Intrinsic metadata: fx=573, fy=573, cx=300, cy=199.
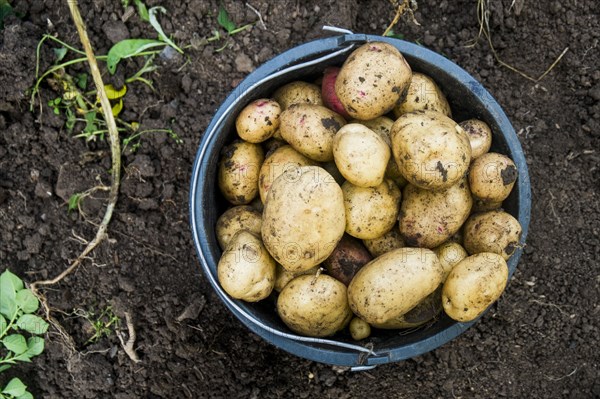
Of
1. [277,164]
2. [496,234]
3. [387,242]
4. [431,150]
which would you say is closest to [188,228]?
[277,164]

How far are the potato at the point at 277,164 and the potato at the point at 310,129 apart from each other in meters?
0.04

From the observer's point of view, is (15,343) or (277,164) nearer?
(277,164)

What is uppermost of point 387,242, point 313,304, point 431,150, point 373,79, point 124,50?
point 373,79

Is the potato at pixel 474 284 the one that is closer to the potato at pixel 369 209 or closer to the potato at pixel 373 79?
the potato at pixel 369 209

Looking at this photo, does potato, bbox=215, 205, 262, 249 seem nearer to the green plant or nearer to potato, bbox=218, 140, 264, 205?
potato, bbox=218, 140, 264, 205

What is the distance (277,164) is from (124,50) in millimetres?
895

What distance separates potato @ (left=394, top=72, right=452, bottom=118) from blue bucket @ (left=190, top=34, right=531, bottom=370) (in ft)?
0.19

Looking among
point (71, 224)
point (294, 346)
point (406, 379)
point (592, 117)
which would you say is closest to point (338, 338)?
point (294, 346)

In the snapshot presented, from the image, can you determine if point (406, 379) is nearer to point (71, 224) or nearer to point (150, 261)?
point (150, 261)

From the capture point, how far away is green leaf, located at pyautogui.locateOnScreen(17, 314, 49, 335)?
88.7 inches

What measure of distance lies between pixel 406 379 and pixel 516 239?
841mm

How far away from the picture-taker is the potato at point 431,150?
1694mm

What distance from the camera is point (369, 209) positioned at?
1.82 metres

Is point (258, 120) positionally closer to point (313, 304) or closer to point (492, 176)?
point (313, 304)
